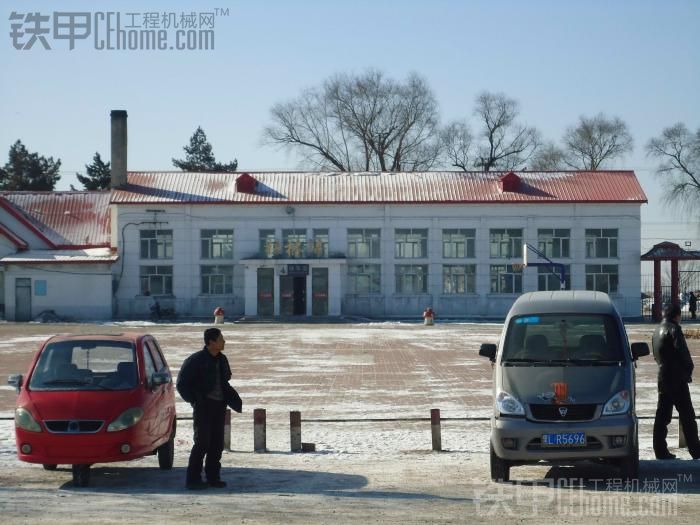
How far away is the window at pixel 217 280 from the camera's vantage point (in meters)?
70.1

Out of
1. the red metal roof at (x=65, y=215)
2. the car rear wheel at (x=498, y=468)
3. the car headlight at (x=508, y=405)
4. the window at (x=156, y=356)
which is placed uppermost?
the red metal roof at (x=65, y=215)

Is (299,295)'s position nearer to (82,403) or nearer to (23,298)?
(23,298)

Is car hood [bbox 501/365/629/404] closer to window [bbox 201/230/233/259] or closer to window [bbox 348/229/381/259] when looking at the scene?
window [bbox 348/229/381/259]

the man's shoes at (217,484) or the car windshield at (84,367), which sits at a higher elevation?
the car windshield at (84,367)

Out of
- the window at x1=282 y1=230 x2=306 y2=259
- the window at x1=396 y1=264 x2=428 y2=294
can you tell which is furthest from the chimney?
the window at x1=396 y1=264 x2=428 y2=294

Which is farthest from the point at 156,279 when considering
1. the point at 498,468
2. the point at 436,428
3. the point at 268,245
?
the point at 498,468

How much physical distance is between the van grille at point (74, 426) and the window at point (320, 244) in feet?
183

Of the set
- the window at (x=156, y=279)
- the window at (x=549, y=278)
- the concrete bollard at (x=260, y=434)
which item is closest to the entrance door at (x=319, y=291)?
the window at (x=156, y=279)

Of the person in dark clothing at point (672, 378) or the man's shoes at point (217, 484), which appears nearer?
the man's shoes at point (217, 484)

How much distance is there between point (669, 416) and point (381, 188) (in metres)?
56.8

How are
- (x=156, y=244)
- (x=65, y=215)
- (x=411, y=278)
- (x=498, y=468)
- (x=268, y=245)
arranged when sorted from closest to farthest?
(x=498, y=468), (x=268, y=245), (x=156, y=244), (x=411, y=278), (x=65, y=215)

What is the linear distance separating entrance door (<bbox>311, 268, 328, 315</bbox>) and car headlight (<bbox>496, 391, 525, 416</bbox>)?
55.3 m

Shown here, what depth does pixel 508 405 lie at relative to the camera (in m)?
13.6

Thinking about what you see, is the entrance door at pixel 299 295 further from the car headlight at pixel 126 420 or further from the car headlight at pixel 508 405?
the car headlight at pixel 508 405
